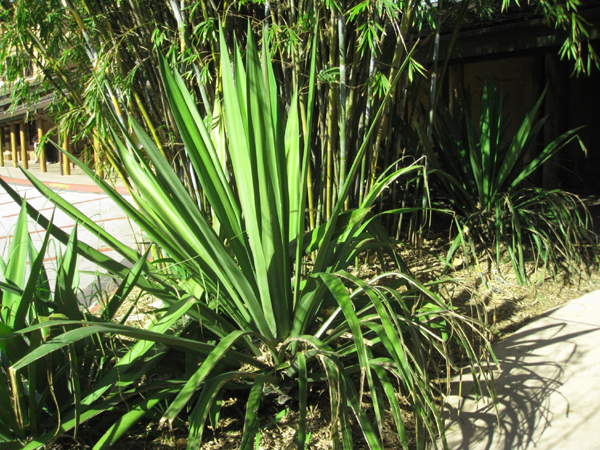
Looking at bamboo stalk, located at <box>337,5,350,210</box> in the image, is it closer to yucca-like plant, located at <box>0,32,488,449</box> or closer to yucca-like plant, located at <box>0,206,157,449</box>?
yucca-like plant, located at <box>0,32,488,449</box>

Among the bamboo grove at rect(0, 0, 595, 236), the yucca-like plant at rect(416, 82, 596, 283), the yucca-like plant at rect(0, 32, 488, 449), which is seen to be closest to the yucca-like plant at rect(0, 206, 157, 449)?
the yucca-like plant at rect(0, 32, 488, 449)

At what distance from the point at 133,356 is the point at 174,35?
2073 millimetres

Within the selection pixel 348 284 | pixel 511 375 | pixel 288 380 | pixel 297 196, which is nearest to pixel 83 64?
pixel 297 196

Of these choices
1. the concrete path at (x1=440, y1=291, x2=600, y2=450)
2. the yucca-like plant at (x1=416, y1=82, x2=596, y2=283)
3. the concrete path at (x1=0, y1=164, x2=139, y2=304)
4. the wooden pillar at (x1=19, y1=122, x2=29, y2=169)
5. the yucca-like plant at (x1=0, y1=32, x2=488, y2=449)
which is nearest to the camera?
the yucca-like plant at (x1=0, y1=32, x2=488, y2=449)

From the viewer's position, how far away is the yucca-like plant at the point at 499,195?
139 inches

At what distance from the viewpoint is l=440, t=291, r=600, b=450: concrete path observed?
195 centimetres

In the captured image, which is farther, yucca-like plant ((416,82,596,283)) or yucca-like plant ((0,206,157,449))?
yucca-like plant ((416,82,596,283))

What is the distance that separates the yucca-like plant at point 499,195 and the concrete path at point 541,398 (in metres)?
0.75

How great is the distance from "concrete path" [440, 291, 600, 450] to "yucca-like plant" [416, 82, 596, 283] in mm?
750

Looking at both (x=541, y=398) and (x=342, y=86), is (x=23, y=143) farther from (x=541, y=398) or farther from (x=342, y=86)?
(x=541, y=398)

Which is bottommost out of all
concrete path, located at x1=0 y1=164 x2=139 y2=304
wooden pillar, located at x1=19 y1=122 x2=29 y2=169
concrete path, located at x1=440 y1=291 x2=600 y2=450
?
concrete path, located at x1=440 y1=291 x2=600 y2=450

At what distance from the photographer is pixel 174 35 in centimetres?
316

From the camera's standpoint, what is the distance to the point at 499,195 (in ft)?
12.3

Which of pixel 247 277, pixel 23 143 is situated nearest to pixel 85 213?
pixel 247 277
